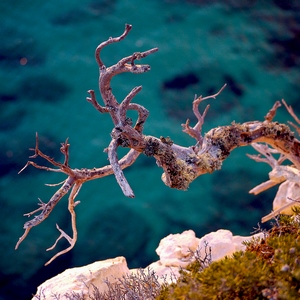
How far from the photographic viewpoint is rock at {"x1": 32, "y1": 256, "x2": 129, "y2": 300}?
134 inches

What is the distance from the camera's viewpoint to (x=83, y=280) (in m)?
3.54

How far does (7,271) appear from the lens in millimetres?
5512

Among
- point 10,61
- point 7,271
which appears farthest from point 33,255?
point 10,61

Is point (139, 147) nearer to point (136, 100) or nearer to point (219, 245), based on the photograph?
point (219, 245)

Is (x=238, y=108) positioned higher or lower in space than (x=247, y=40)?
lower

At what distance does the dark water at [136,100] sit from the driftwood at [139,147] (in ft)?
9.02

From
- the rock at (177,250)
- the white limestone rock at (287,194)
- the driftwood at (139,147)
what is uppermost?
the driftwood at (139,147)

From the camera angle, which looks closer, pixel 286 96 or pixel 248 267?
pixel 248 267

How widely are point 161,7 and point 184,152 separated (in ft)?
14.4

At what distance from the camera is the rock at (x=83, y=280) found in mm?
3393

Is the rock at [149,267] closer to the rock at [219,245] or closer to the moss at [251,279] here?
the rock at [219,245]

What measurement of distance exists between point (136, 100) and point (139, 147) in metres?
3.84

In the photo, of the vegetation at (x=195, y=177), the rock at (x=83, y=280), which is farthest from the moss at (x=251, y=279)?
the rock at (x=83, y=280)

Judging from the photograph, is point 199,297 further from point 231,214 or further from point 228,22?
point 228,22
